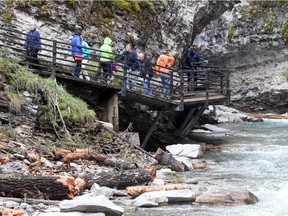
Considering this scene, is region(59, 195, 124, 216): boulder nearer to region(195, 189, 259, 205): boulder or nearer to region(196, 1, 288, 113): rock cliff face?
region(195, 189, 259, 205): boulder

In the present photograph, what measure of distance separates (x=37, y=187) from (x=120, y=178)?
207 centimetres

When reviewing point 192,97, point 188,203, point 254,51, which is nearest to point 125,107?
point 192,97

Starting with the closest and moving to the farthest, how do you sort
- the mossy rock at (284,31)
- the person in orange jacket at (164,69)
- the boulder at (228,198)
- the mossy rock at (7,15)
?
the boulder at (228,198)
the mossy rock at (7,15)
the person in orange jacket at (164,69)
the mossy rock at (284,31)

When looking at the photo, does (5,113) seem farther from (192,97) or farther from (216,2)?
(216,2)

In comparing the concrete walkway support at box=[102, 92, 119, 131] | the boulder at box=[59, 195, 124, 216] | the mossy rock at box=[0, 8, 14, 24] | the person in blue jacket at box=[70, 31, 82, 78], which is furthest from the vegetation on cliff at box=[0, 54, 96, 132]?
the boulder at box=[59, 195, 124, 216]

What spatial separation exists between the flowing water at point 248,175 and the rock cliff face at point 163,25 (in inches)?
234

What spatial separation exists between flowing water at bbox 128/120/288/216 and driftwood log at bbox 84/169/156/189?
1393mm

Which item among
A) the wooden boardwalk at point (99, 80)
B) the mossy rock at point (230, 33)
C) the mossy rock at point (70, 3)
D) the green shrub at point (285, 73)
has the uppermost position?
the mossy rock at point (230, 33)

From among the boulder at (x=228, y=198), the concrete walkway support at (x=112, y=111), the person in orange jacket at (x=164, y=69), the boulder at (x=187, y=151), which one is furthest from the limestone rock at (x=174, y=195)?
the person in orange jacket at (x=164, y=69)

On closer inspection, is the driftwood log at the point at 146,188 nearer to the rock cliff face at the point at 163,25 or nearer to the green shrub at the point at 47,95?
the green shrub at the point at 47,95

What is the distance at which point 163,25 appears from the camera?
2209 centimetres

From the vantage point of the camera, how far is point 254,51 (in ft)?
162

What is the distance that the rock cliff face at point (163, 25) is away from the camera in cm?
1742

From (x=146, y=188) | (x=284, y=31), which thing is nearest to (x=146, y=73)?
(x=146, y=188)
